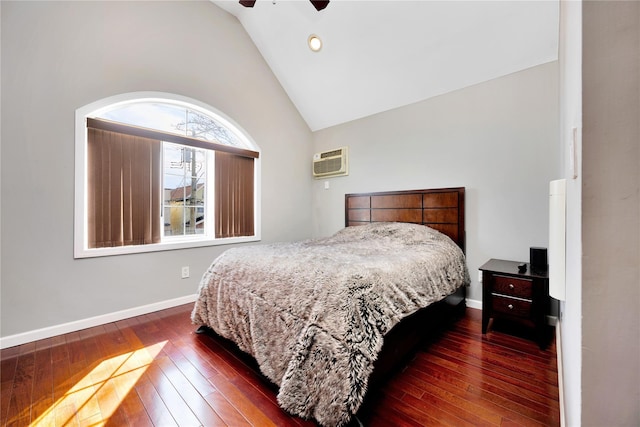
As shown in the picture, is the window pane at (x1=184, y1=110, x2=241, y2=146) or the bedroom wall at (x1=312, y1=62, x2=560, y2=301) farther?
the window pane at (x1=184, y1=110, x2=241, y2=146)

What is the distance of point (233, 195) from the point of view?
348 cm

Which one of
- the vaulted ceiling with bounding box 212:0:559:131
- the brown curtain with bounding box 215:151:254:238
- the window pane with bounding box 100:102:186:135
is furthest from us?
the brown curtain with bounding box 215:151:254:238

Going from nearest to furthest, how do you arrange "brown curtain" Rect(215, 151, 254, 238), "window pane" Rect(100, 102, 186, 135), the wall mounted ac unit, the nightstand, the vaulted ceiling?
the nightstand
the vaulted ceiling
"window pane" Rect(100, 102, 186, 135)
"brown curtain" Rect(215, 151, 254, 238)
the wall mounted ac unit

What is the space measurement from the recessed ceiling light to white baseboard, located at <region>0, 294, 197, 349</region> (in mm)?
3392

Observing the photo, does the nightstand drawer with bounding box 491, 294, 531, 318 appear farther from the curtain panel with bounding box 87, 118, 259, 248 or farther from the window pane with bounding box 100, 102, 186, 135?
the window pane with bounding box 100, 102, 186, 135

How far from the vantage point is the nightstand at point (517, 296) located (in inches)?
79.5

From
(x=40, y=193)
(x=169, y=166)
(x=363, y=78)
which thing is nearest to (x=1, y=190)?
(x=40, y=193)

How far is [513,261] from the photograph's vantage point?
8.48ft

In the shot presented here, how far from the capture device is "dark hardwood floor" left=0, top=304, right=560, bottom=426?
134cm

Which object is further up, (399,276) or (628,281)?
(628,281)

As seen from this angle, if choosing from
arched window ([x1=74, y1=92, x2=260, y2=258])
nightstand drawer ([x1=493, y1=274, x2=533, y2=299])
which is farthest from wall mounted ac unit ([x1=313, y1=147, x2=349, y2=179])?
nightstand drawer ([x1=493, y1=274, x2=533, y2=299])

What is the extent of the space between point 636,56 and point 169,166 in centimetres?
345

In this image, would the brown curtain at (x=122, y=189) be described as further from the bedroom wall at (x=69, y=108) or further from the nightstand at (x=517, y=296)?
the nightstand at (x=517, y=296)

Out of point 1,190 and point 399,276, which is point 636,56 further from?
point 1,190
